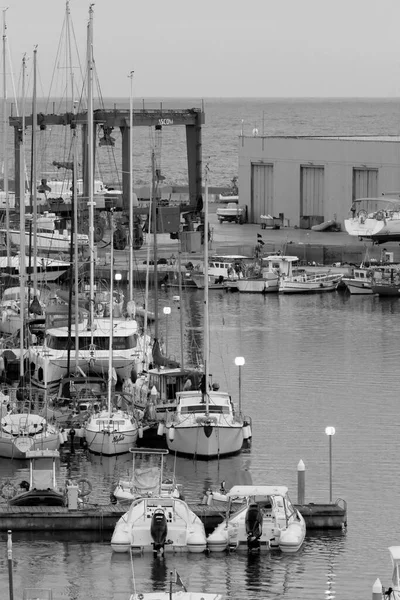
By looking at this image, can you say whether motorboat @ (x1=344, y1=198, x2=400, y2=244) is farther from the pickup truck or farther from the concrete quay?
the pickup truck

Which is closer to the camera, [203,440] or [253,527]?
[253,527]

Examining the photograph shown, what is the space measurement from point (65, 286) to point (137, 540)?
119 feet

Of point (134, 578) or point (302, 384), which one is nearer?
point (134, 578)

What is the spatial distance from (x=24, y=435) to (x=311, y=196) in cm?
4491

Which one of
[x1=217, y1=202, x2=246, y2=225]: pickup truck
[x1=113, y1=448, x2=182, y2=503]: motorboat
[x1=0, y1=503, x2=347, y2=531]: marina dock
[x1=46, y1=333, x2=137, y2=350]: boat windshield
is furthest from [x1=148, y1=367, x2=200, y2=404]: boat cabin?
[x1=217, y1=202, x2=246, y2=225]: pickup truck

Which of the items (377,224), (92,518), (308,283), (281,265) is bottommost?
(92,518)

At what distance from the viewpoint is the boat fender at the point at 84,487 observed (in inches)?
1282

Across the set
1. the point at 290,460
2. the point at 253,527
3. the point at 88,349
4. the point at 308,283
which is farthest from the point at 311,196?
the point at 253,527

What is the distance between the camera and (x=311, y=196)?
263ft

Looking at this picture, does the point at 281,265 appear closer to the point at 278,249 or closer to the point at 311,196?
the point at 278,249

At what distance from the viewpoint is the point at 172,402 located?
39375mm

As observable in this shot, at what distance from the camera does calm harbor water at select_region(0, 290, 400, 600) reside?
28766 mm

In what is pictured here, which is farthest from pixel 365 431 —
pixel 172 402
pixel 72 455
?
pixel 72 455

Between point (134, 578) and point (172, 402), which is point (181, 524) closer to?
point (134, 578)
